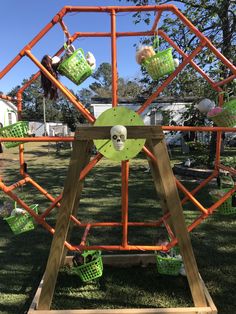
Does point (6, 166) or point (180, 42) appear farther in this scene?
point (6, 166)

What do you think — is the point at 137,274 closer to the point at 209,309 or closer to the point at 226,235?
the point at 209,309

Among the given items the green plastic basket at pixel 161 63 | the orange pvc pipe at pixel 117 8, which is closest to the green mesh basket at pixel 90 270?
the green plastic basket at pixel 161 63

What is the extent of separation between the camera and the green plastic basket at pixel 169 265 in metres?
3.03

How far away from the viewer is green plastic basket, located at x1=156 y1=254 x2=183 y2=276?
3.03 m

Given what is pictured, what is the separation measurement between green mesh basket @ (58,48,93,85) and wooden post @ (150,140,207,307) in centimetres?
85

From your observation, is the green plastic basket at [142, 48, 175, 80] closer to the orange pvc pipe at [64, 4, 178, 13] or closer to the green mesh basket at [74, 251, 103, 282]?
the orange pvc pipe at [64, 4, 178, 13]

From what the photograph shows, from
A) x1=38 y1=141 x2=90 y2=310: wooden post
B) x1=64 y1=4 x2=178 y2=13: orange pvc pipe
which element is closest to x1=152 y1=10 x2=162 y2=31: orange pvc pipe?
x1=64 y1=4 x2=178 y2=13: orange pvc pipe

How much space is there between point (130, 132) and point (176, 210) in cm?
64

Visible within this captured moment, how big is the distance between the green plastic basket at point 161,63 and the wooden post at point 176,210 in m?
0.79

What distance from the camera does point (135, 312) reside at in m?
2.52

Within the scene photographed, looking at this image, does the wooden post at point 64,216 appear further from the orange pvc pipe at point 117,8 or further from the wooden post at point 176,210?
the orange pvc pipe at point 117,8

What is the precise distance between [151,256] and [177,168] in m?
5.47

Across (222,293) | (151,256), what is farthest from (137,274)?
(222,293)

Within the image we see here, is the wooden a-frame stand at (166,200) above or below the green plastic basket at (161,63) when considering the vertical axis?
below
